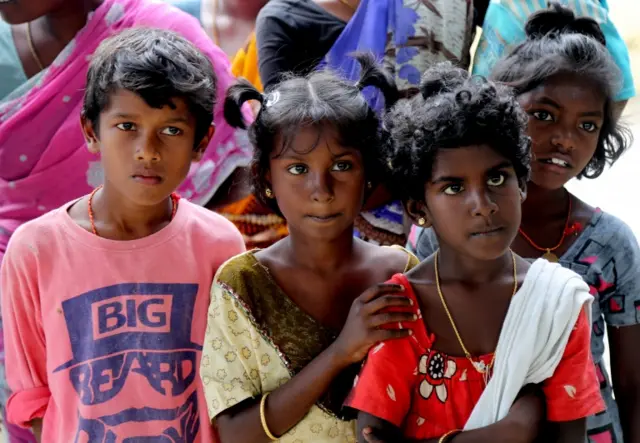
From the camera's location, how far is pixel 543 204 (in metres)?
1.75

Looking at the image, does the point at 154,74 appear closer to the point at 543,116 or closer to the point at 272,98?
the point at 272,98

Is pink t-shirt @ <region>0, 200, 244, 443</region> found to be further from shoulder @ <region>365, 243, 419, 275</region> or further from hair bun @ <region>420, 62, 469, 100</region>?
hair bun @ <region>420, 62, 469, 100</region>

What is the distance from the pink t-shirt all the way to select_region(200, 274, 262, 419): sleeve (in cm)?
11

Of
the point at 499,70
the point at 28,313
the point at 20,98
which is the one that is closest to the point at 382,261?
the point at 499,70

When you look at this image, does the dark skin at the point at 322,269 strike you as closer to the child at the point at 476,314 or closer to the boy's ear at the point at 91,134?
the child at the point at 476,314

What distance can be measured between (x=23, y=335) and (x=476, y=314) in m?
0.91

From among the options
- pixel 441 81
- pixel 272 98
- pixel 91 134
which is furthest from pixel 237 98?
pixel 441 81

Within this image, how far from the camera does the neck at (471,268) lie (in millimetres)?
1415

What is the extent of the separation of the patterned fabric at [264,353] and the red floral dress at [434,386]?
15cm

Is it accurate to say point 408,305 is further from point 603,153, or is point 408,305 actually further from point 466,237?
point 603,153

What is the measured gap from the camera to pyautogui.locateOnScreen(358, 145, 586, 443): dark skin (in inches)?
51.7

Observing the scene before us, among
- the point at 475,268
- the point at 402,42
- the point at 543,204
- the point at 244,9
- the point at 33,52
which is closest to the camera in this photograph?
the point at 475,268

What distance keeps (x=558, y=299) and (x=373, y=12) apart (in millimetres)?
1039

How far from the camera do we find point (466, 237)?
1345 millimetres
